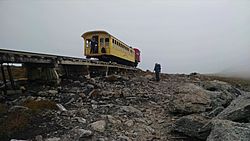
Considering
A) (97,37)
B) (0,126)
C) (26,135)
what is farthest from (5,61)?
(97,37)

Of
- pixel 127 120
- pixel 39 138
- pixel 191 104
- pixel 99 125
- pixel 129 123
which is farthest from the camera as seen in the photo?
pixel 191 104

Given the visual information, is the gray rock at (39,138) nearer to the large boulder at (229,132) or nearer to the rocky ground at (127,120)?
the rocky ground at (127,120)

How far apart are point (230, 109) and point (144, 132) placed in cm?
256

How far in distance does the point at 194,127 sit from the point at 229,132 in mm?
1799

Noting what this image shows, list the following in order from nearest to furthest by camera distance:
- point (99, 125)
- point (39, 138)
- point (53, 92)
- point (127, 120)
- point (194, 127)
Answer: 1. point (39, 138)
2. point (194, 127)
3. point (99, 125)
4. point (127, 120)
5. point (53, 92)

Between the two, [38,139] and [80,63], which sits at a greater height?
[80,63]

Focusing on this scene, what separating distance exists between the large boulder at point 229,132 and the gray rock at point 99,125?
3280 mm

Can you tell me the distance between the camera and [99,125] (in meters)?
7.56

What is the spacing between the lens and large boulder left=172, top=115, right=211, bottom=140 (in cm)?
664

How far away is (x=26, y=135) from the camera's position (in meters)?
6.96

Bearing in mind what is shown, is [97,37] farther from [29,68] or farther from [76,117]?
[76,117]

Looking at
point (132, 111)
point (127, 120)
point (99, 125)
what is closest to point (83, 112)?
point (99, 125)

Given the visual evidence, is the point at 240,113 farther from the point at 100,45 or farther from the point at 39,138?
the point at 100,45

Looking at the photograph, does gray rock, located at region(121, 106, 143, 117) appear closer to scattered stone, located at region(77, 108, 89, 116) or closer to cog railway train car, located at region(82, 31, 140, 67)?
scattered stone, located at region(77, 108, 89, 116)
